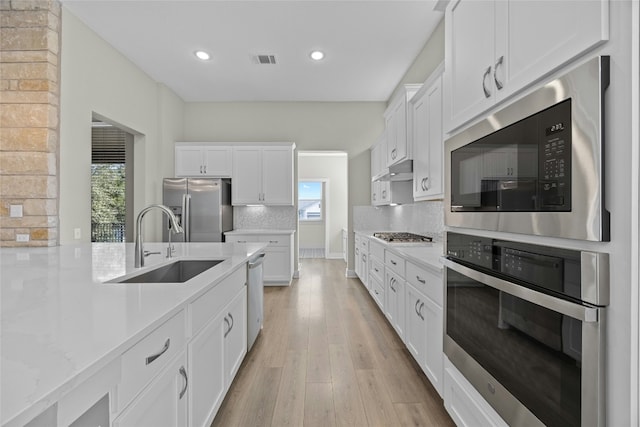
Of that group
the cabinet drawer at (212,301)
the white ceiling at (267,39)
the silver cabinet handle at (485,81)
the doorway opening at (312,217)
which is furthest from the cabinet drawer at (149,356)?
the doorway opening at (312,217)

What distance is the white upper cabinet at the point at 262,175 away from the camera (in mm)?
5352

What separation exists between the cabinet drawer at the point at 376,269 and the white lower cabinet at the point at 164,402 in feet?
8.61

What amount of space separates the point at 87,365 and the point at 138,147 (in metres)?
4.73

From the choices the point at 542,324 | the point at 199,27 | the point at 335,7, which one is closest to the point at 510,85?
the point at 542,324

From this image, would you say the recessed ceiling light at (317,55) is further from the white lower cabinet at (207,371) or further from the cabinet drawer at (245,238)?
the white lower cabinet at (207,371)

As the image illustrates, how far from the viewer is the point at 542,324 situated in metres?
0.95

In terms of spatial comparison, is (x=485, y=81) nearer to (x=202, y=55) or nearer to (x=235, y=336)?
(x=235, y=336)

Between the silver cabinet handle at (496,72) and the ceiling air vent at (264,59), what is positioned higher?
the ceiling air vent at (264,59)

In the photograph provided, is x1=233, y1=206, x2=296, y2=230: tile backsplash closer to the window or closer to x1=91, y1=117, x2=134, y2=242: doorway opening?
x1=91, y1=117, x2=134, y2=242: doorway opening

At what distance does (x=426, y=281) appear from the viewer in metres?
2.10

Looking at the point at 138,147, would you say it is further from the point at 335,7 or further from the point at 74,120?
the point at 335,7

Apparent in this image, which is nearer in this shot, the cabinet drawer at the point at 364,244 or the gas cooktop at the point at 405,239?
the gas cooktop at the point at 405,239

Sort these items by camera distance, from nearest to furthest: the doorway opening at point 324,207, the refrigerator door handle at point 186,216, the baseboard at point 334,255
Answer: the refrigerator door handle at point 186,216, the baseboard at point 334,255, the doorway opening at point 324,207

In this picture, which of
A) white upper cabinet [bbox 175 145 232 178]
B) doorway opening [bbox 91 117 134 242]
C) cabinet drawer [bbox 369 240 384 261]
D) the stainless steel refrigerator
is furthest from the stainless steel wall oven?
doorway opening [bbox 91 117 134 242]
